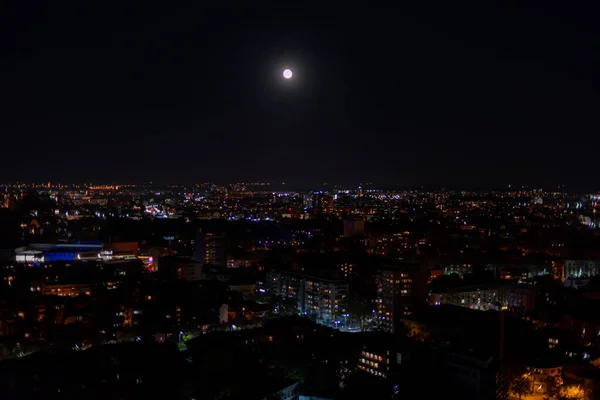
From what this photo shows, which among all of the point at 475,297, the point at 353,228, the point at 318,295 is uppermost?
the point at 353,228

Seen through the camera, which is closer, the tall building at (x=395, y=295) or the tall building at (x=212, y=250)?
the tall building at (x=395, y=295)

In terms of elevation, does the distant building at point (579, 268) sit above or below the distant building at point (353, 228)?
below

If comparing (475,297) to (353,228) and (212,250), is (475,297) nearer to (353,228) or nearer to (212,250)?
(212,250)

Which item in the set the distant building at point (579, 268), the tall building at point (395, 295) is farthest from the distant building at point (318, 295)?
the distant building at point (579, 268)

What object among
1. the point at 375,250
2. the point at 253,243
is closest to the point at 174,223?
the point at 253,243

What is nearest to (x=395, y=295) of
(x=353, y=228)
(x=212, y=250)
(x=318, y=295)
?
(x=318, y=295)

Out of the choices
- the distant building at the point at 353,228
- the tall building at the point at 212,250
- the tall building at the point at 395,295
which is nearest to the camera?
the tall building at the point at 395,295

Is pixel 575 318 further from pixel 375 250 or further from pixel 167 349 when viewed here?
pixel 375 250

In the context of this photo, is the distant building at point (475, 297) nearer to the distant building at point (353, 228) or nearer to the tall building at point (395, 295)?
the tall building at point (395, 295)
